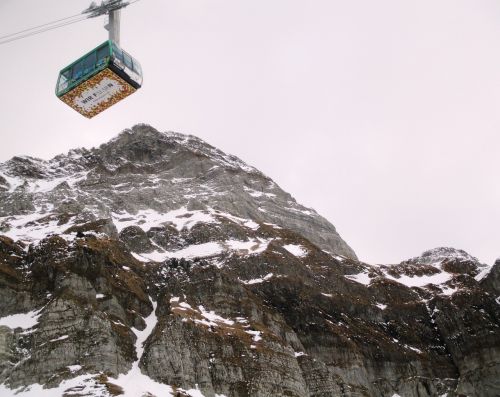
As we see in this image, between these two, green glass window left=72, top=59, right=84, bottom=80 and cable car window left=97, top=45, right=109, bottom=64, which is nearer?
cable car window left=97, top=45, right=109, bottom=64

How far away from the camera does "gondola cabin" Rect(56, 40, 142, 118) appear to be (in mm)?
53562

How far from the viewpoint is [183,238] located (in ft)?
469

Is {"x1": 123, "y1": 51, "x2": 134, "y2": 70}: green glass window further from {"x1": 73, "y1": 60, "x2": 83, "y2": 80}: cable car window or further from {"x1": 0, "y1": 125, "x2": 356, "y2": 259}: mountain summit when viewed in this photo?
{"x1": 0, "y1": 125, "x2": 356, "y2": 259}: mountain summit

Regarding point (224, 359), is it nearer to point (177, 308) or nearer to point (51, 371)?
point (177, 308)

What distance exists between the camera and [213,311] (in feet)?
357

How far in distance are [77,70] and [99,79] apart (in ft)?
10.1

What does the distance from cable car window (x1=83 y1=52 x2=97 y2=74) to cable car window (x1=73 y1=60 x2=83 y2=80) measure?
0.53m

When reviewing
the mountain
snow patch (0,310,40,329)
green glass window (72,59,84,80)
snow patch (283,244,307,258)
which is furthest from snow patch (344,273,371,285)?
green glass window (72,59,84,80)

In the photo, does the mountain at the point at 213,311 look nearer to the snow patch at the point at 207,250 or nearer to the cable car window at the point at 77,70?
the snow patch at the point at 207,250

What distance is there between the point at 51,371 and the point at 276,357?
33198 mm

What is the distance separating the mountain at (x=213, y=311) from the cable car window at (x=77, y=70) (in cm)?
4468

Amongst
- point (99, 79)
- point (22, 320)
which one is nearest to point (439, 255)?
point (22, 320)

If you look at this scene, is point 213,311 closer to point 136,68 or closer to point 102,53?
point 136,68

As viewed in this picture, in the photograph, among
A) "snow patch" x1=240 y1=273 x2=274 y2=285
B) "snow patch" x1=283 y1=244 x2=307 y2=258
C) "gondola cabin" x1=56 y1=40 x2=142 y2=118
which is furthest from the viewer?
"snow patch" x1=283 y1=244 x2=307 y2=258
